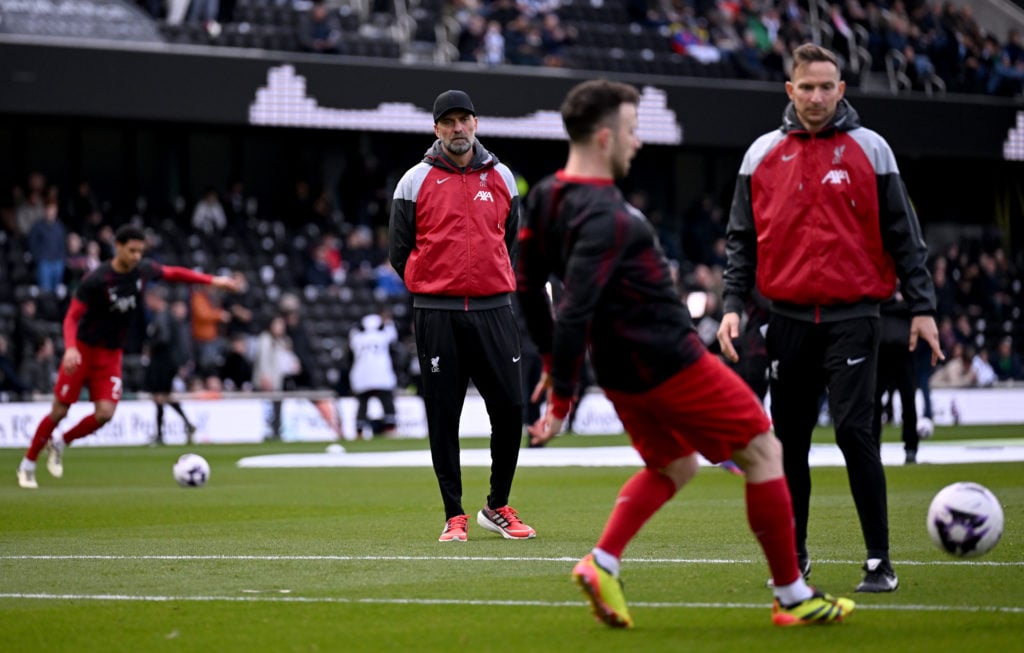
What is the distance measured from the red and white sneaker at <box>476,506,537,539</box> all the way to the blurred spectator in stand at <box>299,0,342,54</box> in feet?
69.1

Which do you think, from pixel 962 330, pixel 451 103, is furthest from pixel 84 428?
pixel 962 330

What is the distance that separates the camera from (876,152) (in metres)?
7.67

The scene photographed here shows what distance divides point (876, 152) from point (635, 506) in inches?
83.9

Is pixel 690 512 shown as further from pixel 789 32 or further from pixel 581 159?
pixel 789 32

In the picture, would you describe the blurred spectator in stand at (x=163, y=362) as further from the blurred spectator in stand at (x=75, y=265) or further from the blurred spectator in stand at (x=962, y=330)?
the blurred spectator in stand at (x=962, y=330)

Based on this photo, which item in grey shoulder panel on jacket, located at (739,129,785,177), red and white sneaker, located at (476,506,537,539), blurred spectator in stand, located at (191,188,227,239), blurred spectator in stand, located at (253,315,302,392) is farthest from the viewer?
blurred spectator in stand, located at (191,188,227,239)

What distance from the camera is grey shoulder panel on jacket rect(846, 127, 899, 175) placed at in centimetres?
764

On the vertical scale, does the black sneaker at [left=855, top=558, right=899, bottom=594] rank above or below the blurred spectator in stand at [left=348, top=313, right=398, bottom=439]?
above

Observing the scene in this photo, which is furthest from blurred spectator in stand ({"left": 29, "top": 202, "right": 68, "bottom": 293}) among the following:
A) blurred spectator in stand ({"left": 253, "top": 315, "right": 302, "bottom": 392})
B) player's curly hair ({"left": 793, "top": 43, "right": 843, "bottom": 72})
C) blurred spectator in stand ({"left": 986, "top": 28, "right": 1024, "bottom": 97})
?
blurred spectator in stand ({"left": 986, "top": 28, "right": 1024, "bottom": 97})

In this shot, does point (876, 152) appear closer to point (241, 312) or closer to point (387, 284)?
point (241, 312)

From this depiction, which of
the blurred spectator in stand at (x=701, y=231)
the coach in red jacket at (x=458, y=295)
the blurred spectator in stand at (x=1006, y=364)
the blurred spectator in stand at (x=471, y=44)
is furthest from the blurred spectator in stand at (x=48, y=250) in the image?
the blurred spectator in stand at (x=1006, y=364)

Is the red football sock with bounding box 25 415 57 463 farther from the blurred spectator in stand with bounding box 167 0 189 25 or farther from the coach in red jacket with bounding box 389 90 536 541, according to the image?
the blurred spectator in stand with bounding box 167 0 189 25

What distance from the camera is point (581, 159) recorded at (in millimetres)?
6621

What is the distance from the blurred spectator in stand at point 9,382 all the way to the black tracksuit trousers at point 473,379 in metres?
15.9
